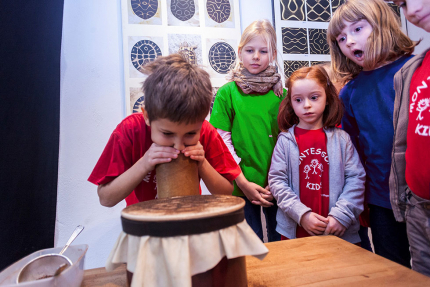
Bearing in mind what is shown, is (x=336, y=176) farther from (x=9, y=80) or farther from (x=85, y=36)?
(x=85, y=36)

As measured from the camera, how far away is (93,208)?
1.78 meters

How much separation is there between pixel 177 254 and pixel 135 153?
18.9 inches

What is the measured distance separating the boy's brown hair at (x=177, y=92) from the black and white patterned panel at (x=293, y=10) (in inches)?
66.8

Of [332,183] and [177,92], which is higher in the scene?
[177,92]

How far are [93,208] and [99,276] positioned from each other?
1.24m

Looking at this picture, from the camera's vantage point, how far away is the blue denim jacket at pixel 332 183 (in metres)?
1.11

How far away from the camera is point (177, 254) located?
0.44 m

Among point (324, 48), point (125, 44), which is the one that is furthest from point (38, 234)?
point (324, 48)

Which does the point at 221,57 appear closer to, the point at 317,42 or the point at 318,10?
the point at 317,42

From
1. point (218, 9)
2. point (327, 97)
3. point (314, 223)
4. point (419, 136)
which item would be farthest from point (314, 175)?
point (218, 9)

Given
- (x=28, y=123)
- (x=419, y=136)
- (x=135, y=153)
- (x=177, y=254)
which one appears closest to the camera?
(x=177, y=254)

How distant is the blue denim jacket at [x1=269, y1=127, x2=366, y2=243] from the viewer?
111cm

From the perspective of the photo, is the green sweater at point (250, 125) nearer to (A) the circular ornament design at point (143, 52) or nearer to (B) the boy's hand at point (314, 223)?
(B) the boy's hand at point (314, 223)

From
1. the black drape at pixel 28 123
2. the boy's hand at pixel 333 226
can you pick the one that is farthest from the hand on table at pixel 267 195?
the black drape at pixel 28 123
